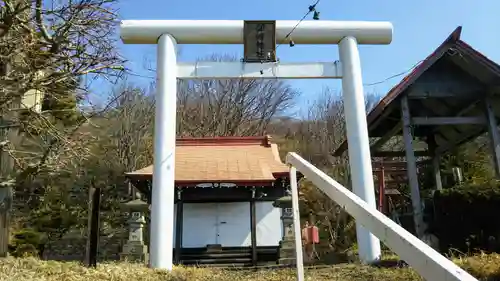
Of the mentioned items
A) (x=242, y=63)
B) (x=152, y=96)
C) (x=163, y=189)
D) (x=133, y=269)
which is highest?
(x=152, y=96)

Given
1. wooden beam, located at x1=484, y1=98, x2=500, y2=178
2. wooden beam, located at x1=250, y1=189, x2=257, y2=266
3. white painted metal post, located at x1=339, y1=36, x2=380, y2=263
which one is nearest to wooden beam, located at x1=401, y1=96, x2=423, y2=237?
wooden beam, located at x1=484, y1=98, x2=500, y2=178

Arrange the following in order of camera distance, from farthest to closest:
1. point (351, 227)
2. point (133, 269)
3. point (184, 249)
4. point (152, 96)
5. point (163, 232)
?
point (152, 96) < point (351, 227) < point (184, 249) < point (163, 232) < point (133, 269)

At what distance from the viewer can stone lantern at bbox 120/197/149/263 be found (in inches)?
599

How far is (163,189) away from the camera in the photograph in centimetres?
745

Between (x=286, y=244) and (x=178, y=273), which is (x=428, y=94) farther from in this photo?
(x=178, y=273)

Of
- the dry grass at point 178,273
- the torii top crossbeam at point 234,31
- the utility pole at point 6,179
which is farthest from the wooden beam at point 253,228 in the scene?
the dry grass at point 178,273

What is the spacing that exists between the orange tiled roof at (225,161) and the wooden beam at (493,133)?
6478 mm

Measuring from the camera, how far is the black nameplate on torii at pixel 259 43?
829 centimetres

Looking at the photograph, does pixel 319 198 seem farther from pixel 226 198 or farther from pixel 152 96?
pixel 152 96

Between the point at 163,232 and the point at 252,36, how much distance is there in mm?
3876

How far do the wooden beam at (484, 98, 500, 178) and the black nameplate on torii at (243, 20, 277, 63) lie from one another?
5349mm

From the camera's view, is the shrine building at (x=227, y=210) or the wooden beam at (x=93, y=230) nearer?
the wooden beam at (x=93, y=230)

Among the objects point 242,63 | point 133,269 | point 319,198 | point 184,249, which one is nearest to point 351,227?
point 319,198

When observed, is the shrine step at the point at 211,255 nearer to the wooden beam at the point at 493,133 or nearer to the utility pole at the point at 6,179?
the utility pole at the point at 6,179
